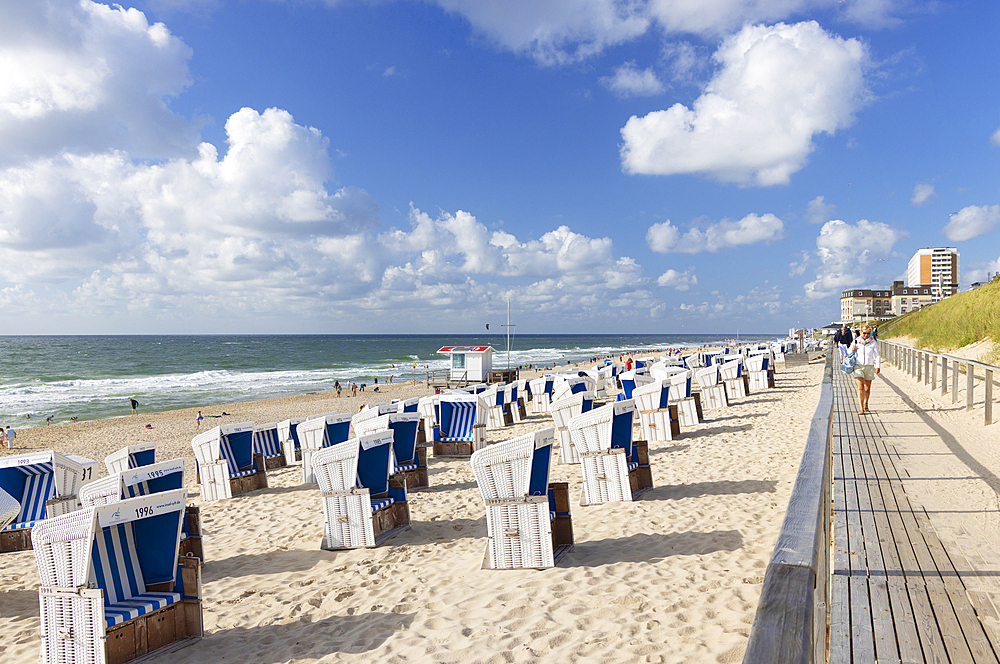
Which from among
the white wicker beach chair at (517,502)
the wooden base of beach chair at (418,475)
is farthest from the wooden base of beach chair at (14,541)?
the white wicker beach chair at (517,502)

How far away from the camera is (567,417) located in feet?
27.8

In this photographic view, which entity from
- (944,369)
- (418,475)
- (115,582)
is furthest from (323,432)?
(944,369)

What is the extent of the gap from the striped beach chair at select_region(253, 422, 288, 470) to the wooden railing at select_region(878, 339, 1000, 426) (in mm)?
10318

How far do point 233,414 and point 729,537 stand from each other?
72.1 feet

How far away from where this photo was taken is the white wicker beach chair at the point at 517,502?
4.14m

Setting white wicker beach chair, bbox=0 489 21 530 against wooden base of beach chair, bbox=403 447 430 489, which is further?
wooden base of beach chair, bbox=403 447 430 489

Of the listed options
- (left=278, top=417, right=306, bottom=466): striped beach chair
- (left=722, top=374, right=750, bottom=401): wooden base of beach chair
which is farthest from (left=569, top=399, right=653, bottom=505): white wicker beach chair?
(left=722, top=374, right=750, bottom=401): wooden base of beach chair

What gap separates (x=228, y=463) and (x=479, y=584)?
525 centimetres

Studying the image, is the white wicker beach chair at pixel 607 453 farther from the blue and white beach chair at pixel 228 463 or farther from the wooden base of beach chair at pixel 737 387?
the wooden base of beach chair at pixel 737 387

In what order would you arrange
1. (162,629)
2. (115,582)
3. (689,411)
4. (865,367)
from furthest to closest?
1. (689,411)
2. (865,367)
3. (162,629)
4. (115,582)

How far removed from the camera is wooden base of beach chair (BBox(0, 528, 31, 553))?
18.7 feet

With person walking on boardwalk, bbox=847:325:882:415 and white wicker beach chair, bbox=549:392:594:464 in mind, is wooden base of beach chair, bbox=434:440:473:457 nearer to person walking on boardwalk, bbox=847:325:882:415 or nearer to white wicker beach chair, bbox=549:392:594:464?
white wicker beach chair, bbox=549:392:594:464

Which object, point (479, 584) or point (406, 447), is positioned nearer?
point (479, 584)

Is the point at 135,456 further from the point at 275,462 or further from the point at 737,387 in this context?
the point at 737,387
